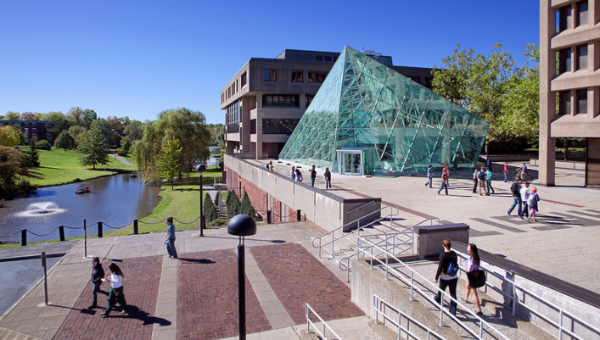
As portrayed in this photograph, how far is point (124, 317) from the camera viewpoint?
900 centimetres

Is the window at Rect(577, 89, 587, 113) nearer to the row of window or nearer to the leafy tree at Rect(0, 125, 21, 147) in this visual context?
the row of window

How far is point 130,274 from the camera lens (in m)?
11.7

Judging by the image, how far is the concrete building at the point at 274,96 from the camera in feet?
161

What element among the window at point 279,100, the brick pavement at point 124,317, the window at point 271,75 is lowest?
the brick pavement at point 124,317

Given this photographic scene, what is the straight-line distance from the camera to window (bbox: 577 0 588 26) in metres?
21.8

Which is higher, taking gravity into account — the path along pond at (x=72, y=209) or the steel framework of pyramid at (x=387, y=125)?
the steel framework of pyramid at (x=387, y=125)

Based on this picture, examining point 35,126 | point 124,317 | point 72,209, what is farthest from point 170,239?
point 35,126

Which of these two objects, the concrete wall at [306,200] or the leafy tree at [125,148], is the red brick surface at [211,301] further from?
the leafy tree at [125,148]

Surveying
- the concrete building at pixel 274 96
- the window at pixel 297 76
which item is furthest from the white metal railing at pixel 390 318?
the window at pixel 297 76

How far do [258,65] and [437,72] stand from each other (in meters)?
23.6

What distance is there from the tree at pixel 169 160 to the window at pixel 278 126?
11395 mm

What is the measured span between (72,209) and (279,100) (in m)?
26.8

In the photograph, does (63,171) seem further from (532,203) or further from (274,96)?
(532,203)

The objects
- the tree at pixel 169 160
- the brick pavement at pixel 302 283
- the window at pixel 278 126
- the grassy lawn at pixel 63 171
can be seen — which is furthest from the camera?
the grassy lawn at pixel 63 171
